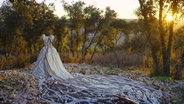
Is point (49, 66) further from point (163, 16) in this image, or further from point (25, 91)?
point (163, 16)

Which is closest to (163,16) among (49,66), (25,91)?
(49,66)

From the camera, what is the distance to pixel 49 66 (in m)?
10.8

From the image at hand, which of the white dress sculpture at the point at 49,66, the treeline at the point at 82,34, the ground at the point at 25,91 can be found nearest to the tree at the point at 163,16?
the treeline at the point at 82,34

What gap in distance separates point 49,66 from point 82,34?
1500 centimetres

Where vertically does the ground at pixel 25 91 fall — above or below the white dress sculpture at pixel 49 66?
below

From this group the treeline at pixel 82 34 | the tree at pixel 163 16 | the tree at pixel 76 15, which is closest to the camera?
the tree at pixel 163 16

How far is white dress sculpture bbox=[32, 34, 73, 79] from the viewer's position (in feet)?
34.4

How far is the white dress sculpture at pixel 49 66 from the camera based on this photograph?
→ 1048cm

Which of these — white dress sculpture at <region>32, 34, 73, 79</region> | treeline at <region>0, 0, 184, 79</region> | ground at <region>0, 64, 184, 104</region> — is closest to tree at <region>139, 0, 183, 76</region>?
treeline at <region>0, 0, 184, 79</region>

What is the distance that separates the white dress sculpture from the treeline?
3658 millimetres

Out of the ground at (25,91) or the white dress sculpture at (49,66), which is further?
the white dress sculpture at (49,66)

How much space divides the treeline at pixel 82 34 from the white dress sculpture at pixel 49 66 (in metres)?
3.66

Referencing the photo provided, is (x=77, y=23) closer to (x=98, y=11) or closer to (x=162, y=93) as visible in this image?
(x=98, y=11)

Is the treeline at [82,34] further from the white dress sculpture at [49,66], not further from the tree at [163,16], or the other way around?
the white dress sculpture at [49,66]
